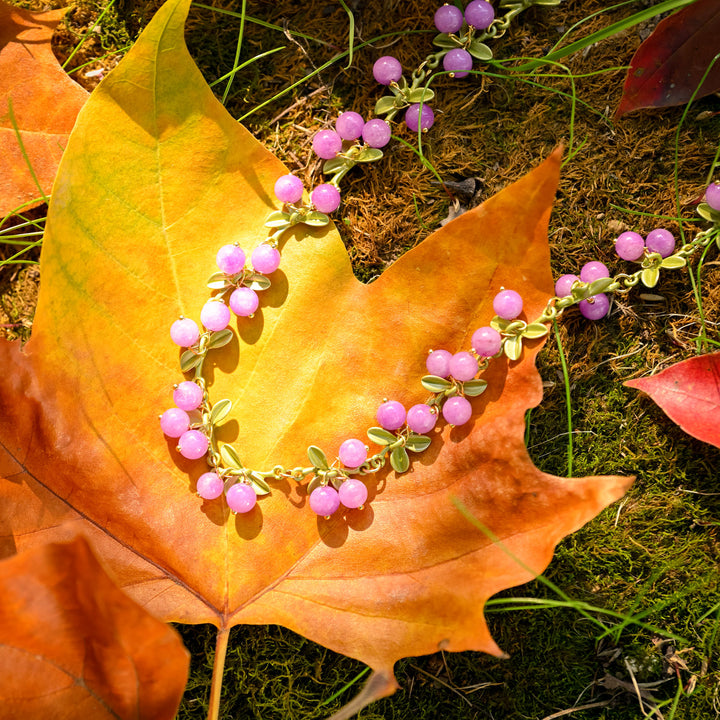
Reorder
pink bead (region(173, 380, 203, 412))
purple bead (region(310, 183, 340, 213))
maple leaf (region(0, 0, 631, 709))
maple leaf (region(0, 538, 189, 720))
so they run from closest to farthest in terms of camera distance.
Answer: maple leaf (region(0, 538, 189, 720)), maple leaf (region(0, 0, 631, 709)), pink bead (region(173, 380, 203, 412)), purple bead (region(310, 183, 340, 213))

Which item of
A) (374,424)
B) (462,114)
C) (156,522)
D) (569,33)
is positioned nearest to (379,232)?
(462,114)

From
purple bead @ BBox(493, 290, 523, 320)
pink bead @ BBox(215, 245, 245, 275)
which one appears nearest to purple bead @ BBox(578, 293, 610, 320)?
purple bead @ BBox(493, 290, 523, 320)

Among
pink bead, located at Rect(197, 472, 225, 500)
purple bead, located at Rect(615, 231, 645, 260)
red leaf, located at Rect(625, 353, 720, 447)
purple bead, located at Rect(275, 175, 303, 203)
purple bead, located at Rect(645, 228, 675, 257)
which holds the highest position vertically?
purple bead, located at Rect(275, 175, 303, 203)

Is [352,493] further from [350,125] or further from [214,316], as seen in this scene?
[350,125]

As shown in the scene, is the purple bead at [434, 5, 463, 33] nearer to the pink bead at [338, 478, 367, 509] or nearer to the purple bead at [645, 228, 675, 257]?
the purple bead at [645, 228, 675, 257]

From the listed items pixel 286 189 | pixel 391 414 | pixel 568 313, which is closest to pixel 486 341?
pixel 391 414

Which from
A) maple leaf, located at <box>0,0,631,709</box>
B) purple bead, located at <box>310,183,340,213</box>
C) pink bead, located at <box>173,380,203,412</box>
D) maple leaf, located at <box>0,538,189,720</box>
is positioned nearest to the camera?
maple leaf, located at <box>0,538,189,720</box>

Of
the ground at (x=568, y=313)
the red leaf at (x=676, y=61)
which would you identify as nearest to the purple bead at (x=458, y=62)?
the ground at (x=568, y=313)

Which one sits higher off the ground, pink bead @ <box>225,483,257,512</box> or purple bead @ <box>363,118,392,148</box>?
purple bead @ <box>363,118,392,148</box>

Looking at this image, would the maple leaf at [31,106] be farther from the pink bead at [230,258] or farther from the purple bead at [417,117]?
the purple bead at [417,117]
